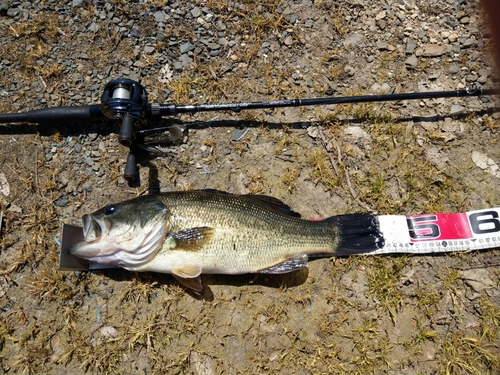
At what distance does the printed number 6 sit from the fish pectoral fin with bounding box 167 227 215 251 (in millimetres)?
2703

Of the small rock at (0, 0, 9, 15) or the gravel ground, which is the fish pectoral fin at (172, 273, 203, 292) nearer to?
the gravel ground

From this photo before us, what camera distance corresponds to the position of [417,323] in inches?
146

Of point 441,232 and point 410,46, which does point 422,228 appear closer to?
point 441,232

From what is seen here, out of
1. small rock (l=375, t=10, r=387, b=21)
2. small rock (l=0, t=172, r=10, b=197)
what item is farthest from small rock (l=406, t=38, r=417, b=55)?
small rock (l=0, t=172, r=10, b=197)

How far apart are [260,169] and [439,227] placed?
6.46 ft

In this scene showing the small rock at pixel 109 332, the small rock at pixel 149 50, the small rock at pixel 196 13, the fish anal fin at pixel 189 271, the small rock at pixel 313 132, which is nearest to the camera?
the fish anal fin at pixel 189 271

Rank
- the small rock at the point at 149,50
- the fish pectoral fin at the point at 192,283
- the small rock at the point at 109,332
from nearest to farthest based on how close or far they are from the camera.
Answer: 1. the fish pectoral fin at the point at 192,283
2. the small rock at the point at 109,332
3. the small rock at the point at 149,50

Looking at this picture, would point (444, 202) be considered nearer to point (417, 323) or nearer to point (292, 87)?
point (417, 323)

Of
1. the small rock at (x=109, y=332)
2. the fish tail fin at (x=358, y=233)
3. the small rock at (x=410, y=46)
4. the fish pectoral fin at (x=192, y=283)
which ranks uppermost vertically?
the small rock at (x=410, y=46)

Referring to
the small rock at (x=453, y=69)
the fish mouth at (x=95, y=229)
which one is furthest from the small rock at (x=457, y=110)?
the fish mouth at (x=95, y=229)

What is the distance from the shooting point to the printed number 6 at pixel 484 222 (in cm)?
382

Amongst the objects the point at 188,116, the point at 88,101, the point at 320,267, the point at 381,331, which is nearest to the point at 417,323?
the point at 381,331

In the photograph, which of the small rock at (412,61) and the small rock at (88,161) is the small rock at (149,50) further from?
the small rock at (412,61)

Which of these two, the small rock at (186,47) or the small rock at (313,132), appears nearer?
the small rock at (313,132)
